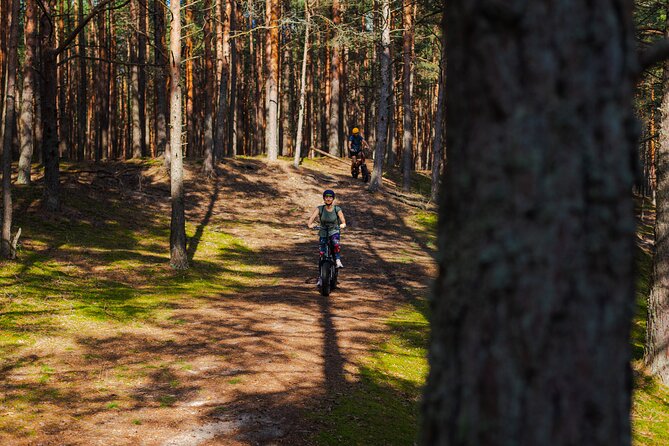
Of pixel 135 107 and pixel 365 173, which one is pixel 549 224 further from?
pixel 135 107

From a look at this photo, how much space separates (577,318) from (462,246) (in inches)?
13.4

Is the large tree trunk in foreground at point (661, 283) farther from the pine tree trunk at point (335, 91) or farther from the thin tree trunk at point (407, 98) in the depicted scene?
the pine tree trunk at point (335, 91)

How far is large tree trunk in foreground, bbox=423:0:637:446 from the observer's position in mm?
1538

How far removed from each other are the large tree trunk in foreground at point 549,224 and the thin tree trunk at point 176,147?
42.6ft

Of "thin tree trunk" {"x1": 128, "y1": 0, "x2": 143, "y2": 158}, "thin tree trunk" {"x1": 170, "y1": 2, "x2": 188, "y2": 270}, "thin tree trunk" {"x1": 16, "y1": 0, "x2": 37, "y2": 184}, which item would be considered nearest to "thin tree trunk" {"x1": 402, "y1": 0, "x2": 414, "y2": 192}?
"thin tree trunk" {"x1": 170, "y1": 2, "x2": 188, "y2": 270}

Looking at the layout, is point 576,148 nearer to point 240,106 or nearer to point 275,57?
point 275,57

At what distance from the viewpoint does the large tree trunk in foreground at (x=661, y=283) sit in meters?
8.91

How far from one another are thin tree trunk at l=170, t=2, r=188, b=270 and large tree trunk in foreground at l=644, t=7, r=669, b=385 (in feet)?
32.0

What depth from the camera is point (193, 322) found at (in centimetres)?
1001

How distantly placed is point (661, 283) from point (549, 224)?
853 centimetres

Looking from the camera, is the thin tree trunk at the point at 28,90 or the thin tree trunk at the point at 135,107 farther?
the thin tree trunk at the point at 135,107

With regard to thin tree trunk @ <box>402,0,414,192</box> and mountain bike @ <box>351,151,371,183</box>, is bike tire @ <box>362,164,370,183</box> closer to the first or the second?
mountain bike @ <box>351,151,371,183</box>

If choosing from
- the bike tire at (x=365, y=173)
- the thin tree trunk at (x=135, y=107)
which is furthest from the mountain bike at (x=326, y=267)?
the thin tree trunk at (x=135, y=107)

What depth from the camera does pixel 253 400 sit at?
21.2 feet
